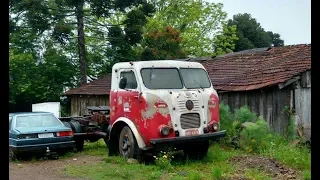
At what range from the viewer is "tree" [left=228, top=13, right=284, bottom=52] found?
140 feet

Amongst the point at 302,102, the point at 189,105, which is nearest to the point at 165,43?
the point at 302,102

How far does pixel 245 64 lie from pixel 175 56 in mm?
12334

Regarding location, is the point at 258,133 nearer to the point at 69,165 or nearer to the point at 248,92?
the point at 248,92

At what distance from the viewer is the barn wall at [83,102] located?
2237cm

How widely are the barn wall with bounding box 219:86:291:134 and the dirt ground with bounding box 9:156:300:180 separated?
12.0ft

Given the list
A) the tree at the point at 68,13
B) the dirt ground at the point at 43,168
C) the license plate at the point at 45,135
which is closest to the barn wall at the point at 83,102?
the tree at the point at 68,13

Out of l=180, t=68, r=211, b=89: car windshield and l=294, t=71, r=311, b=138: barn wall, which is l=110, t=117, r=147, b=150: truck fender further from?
l=294, t=71, r=311, b=138: barn wall

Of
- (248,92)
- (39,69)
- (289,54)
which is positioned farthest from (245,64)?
(39,69)

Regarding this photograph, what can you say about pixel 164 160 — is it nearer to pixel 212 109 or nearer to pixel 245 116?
pixel 212 109

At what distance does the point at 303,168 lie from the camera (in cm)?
960

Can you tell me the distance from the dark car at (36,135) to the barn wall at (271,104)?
6.54 m

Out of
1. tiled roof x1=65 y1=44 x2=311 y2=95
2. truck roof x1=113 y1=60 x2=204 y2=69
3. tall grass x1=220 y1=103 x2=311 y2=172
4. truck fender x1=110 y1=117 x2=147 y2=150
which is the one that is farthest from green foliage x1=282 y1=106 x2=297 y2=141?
truck fender x1=110 y1=117 x2=147 y2=150

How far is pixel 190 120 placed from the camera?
10.6 metres

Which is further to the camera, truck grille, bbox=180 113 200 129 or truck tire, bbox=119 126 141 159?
truck tire, bbox=119 126 141 159
